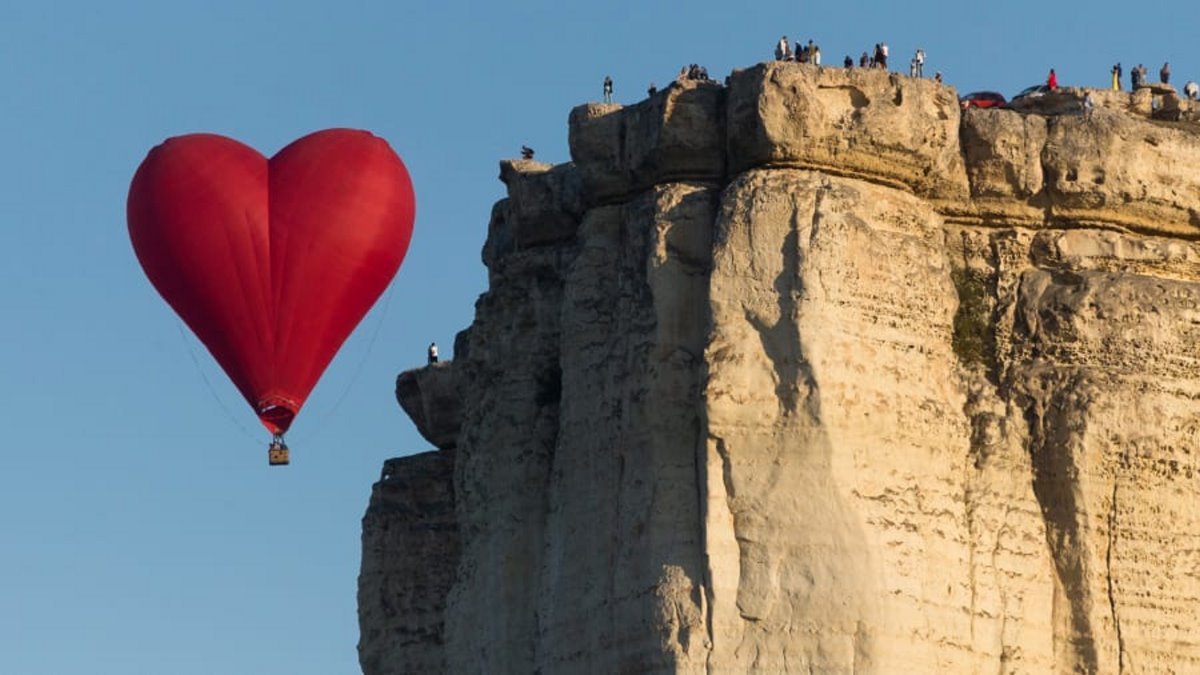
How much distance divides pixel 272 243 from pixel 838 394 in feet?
28.9

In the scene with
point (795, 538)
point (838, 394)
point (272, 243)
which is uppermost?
point (272, 243)

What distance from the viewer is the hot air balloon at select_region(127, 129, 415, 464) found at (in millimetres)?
48344

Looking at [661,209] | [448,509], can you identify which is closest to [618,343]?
[661,209]

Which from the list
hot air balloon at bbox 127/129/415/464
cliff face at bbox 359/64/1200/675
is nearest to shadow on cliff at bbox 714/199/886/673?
cliff face at bbox 359/64/1200/675

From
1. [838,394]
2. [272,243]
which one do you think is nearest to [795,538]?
[838,394]

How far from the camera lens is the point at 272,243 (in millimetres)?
48344

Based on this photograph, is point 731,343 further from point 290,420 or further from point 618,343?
point 290,420

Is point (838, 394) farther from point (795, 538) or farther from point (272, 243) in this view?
point (272, 243)

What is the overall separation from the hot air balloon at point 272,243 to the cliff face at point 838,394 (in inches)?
116

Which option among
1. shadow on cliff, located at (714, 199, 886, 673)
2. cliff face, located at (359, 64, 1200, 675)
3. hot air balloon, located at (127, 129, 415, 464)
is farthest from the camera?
hot air balloon, located at (127, 129, 415, 464)

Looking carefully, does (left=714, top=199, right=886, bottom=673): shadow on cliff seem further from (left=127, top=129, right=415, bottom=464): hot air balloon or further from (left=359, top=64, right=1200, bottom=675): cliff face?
(left=127, top=129, right=415, bottom=464): hot air balloon

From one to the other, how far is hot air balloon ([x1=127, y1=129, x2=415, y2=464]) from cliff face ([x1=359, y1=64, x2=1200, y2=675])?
295 cm

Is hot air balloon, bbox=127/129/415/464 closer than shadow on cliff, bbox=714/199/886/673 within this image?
No

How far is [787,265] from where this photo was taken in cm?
4216
